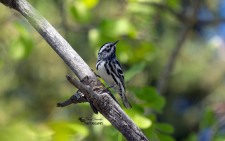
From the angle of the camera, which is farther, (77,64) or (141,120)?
(141,120)

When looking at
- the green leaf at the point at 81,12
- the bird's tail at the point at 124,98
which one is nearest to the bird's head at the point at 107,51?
the green leaf at the point at 81,12

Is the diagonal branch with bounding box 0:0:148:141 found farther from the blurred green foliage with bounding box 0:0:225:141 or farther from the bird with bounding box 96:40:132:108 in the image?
the bird with bounding box 96:40:132:108

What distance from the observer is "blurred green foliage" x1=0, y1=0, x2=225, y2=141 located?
228 centimetres

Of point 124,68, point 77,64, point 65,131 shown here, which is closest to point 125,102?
point 65,131

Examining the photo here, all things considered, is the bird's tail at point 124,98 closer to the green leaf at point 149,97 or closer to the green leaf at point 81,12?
the green leaf at point 149,97

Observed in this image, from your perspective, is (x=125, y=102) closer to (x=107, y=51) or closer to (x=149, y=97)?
(x=149, y=97)

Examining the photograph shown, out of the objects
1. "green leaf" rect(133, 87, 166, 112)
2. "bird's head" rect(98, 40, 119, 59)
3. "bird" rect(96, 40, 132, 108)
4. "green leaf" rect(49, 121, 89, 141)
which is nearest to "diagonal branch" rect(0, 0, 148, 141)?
"green leaf" rect(49, 121, 89, 141)

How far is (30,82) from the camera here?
18.2 feet

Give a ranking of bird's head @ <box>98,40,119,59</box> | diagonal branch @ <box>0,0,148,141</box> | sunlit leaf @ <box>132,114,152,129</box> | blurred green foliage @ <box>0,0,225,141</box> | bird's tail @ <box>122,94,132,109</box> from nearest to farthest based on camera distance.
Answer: diagonal branch @ <box>0,0,148,141</box> < sunlit leaf @ <box>132,114,152,129</box> < bird's tail @ <box>122,94,132,109</box> < blurred green foliage @ <box>0,0,225,141</box> < bird's head @ <box>98,40,119,59</box>

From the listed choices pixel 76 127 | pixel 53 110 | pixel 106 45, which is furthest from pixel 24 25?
pixel 53 110

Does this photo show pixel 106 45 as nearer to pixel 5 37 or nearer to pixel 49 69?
pixel 5 37

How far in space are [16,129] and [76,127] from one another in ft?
4.46

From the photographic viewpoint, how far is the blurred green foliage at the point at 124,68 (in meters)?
2.28

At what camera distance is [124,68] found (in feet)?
16.2
